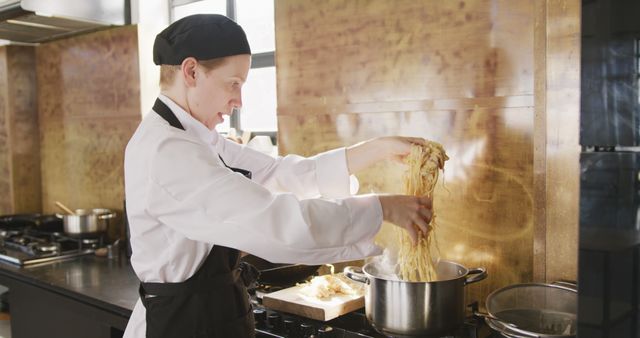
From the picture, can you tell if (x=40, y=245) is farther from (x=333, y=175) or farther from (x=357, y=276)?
(x=357, y=276)

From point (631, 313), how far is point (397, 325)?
0.86 meters

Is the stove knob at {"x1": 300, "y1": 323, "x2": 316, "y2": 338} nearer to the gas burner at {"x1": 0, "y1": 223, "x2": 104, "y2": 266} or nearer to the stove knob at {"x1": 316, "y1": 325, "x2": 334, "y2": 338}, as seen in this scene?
the stove knob at {"x1": 316, "y1": 325, "x2": 334, "y2": 338}

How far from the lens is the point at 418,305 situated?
181 cm

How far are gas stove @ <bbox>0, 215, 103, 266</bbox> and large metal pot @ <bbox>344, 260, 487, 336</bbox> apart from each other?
2262 millimetres

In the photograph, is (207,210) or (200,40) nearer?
(207,210)

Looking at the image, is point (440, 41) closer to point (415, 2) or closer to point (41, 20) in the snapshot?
point (415, 2)

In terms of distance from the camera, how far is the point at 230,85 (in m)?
1.69

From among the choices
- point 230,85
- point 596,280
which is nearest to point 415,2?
point 230,85

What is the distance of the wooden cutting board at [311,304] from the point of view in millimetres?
2039

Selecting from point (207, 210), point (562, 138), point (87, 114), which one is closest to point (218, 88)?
point (207, 210)

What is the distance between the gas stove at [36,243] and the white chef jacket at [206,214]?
6.39ft

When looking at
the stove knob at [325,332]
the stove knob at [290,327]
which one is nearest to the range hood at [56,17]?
the stove knob at [290,327]

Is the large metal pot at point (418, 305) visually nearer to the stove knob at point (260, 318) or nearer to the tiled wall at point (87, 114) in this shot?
the stove knob at point (260, 318)

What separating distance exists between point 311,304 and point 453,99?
2.96ft
